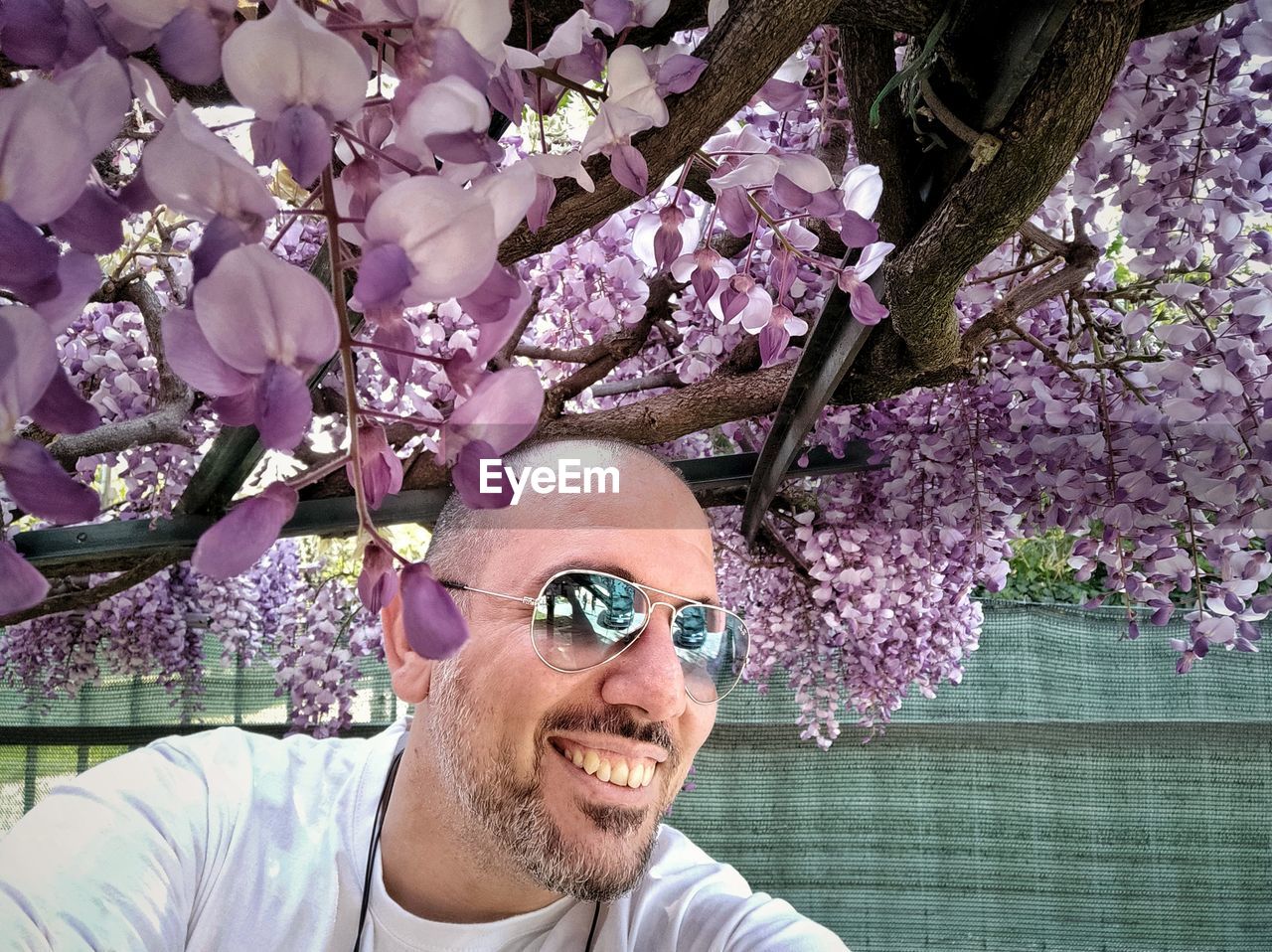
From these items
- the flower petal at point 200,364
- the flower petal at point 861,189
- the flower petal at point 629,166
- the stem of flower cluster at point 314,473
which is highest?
the flower petal at point 861,189

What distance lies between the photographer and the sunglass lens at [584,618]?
1.27m

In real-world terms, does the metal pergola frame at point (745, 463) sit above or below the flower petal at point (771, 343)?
above

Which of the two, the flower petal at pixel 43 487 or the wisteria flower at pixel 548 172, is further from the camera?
the wisteria flower at pixel 548 172

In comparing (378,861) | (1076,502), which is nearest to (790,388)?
(1076,502)

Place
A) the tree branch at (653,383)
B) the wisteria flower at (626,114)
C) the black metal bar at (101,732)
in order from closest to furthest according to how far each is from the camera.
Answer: the wisteria flower at (626,114)
the tree branch at (653,383)
the black metal bar at (101,732)

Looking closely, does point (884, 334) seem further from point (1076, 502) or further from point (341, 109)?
point (341, 109)

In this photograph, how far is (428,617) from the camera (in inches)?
9.6

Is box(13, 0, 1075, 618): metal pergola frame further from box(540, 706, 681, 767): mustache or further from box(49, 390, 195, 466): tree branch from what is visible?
box(540, 706, 681, 767): mustache

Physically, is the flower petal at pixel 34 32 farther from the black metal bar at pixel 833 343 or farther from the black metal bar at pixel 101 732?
the black metal bar at pixel 101 732

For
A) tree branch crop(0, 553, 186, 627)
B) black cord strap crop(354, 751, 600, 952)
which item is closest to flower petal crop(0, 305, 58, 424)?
black cord strap crop(354, 751, 600, 952)

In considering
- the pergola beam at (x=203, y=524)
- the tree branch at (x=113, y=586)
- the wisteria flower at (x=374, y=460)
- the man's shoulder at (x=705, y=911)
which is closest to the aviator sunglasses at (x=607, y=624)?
the man's shoulder at (x=705, y=911)

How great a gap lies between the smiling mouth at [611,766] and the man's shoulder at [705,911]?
0.21 meters

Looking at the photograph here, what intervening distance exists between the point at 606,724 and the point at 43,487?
1.08 metres

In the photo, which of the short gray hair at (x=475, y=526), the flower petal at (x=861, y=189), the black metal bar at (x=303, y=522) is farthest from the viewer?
the black metal bar at (x=303, y=522)
